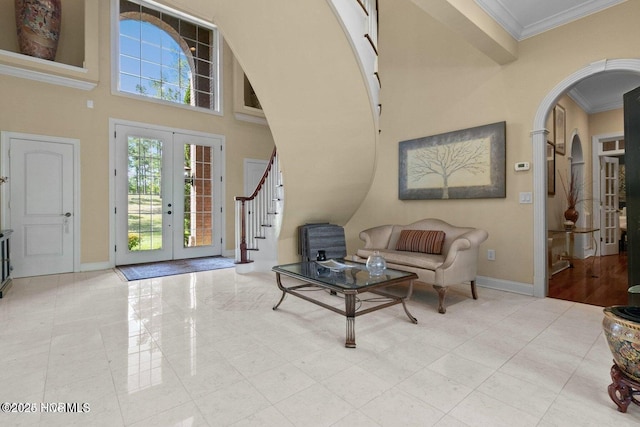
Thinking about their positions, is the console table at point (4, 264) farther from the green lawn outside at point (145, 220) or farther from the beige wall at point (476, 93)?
the beige wall at point (476, 93)

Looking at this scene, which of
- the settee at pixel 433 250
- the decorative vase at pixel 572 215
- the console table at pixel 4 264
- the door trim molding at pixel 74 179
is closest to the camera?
the settee at pixel 433 250

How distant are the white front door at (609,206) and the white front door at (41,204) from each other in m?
9.36

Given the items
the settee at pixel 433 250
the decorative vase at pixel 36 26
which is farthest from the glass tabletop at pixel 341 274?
the decorative vase at pixel 36 26

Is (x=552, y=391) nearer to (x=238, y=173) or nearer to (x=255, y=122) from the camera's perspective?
(x=238, y=173)

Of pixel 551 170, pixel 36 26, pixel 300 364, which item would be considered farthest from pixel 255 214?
pixel 551 170

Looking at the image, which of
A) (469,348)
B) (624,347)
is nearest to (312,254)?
(469,348)

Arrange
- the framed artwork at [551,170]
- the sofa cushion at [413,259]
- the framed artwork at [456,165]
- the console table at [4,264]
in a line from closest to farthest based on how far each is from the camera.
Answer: the sofa cushion at [413,259], the console table at [4,264], the framed artwork at [456,165], the framed artwork at [551,170]

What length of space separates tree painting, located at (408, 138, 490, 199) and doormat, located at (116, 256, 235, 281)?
136 inches

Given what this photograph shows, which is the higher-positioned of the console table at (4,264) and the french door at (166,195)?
the french door at (166,195)

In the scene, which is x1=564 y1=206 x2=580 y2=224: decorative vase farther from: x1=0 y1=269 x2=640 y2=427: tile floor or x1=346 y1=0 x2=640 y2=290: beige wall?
x1=0 y1=269 x2=640 y2=427: tile floor

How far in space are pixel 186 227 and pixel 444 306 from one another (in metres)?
4.76

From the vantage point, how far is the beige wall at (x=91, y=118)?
4.38m

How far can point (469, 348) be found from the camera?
2219mm

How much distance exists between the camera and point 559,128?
492 centimetres
